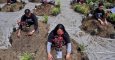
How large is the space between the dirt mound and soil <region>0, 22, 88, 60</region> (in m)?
1.95

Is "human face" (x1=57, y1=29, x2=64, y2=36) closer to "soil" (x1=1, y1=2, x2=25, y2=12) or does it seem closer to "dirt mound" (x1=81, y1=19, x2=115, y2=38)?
"dirt mound" (x1=81, y1=19, x2=115, y2=38)

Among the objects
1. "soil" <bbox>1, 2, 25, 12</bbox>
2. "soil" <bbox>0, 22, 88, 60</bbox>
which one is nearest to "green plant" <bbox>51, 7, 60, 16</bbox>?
"soil" <bbox>1, 2, 25, 12</bbox>

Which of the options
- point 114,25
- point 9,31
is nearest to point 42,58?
point 9,31

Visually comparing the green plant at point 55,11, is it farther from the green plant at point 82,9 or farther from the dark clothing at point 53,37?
the dark clothing at point 53,37

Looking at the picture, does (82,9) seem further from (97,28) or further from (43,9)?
(97,28)

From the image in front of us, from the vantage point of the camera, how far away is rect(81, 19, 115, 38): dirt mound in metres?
12.1

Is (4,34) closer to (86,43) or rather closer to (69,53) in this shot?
(86,43)

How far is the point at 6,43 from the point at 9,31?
61.3 inches

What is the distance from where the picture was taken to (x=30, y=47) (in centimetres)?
1023

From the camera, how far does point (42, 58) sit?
8266mm

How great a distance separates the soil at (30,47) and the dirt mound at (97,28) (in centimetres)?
195

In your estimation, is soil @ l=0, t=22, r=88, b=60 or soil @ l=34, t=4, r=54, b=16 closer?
soil @ l=0, t=22, r=88, b=60

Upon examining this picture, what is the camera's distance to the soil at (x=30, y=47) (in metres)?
8.65

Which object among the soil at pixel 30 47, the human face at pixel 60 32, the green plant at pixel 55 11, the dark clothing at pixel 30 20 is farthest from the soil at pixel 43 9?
the human face at pixel 60 32
